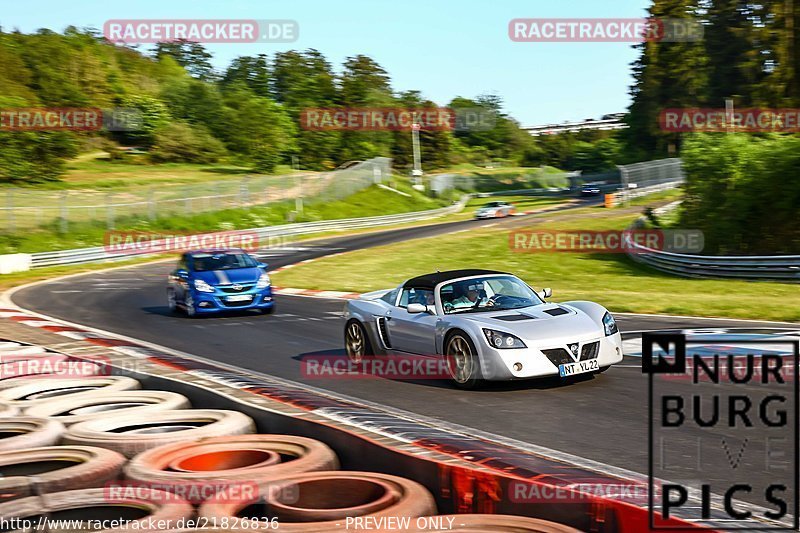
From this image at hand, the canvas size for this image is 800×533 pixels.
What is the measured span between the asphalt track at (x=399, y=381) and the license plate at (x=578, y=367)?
0.19m

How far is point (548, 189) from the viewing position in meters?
97.7

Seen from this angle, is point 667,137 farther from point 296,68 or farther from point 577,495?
point 577,495

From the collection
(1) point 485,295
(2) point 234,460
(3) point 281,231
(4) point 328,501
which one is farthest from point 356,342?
(3) point 281,231

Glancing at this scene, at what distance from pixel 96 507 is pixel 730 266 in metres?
24.8

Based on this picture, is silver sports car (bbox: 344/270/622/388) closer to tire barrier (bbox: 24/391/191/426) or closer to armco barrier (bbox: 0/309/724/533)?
armco barrier (bbox: 0/309/724/533)

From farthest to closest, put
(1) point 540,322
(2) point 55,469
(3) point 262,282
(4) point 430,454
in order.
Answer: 1. (3) point 262,282
2. (1) point 540,322
3. (2) point 55,469
4. (4) point 430,454

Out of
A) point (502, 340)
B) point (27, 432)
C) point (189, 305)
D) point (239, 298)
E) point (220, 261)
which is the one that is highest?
point (220, 261)

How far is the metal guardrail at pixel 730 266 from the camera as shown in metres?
25.1

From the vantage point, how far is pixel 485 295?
36.5ft

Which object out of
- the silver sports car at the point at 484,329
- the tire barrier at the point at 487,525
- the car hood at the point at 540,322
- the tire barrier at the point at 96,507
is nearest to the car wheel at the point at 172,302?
the silver sports car at the point at 484,329

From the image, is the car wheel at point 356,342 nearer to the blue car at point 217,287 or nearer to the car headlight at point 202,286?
the blue car at point 217,287

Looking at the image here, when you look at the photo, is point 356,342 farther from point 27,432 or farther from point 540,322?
point 27,432

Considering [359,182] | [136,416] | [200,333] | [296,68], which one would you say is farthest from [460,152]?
[136,416]

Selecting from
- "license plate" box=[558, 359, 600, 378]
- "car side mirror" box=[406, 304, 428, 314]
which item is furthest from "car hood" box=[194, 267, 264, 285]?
"license plate" box=[558, 359, 600, 378]
